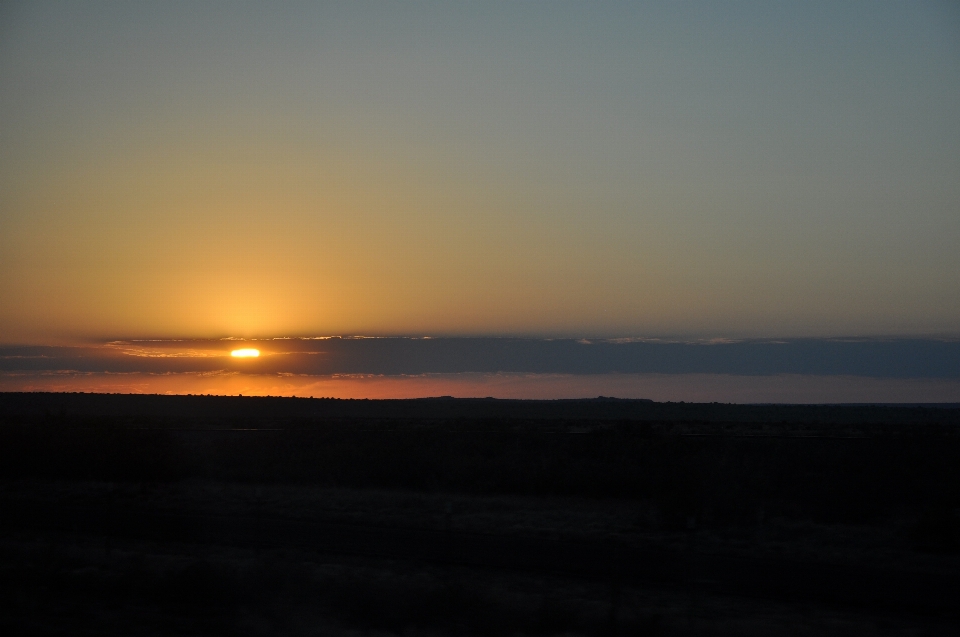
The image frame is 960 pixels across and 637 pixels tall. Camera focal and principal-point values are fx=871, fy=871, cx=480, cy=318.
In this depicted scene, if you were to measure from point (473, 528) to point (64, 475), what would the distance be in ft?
73.7

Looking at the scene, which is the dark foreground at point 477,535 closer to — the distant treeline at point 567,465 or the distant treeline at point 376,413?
the distant treeline at point 567,465

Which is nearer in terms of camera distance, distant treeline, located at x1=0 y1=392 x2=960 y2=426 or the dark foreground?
the dark foreground

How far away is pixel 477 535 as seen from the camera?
20891 mm

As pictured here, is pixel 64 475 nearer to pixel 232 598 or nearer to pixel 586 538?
pixel 586 538

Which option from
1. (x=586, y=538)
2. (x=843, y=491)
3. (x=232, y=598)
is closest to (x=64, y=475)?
(x=586, y=538)

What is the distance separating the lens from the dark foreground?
1209 centimetres

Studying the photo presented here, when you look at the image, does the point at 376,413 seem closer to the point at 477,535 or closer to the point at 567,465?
the point at 567,465

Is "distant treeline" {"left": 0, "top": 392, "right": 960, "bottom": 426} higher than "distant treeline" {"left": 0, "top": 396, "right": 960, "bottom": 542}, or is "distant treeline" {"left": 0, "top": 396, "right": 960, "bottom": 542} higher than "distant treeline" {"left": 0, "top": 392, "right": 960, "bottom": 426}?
"distant treeline" {"left": 0, "top": 396, "right": 960, "bottom": 542}

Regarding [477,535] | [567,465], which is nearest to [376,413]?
[567,465]

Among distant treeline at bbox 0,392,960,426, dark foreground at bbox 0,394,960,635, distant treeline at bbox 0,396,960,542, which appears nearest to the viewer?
dark foreground at bbox 0,394,960,635

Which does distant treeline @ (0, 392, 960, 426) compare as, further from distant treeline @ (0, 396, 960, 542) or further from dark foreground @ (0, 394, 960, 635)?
dark foreground @ (0, 394, 960, 635)

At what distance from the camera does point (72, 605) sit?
1241 centimetres

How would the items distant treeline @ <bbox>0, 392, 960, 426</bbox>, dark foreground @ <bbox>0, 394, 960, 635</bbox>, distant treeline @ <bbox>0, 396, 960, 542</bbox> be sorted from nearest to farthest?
dark foreground @ <bbox>0, 394, 960, 635</bbox>
distant treeline @ <bbox>0, 396, 960, 542</bbox>
distant treeline @ <bbox>0, 392, 960, 426</bbox>

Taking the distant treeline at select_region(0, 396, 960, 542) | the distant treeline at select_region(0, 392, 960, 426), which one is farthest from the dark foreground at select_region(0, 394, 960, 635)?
the distant treeline at select_region(0, 392, 960, 426)
